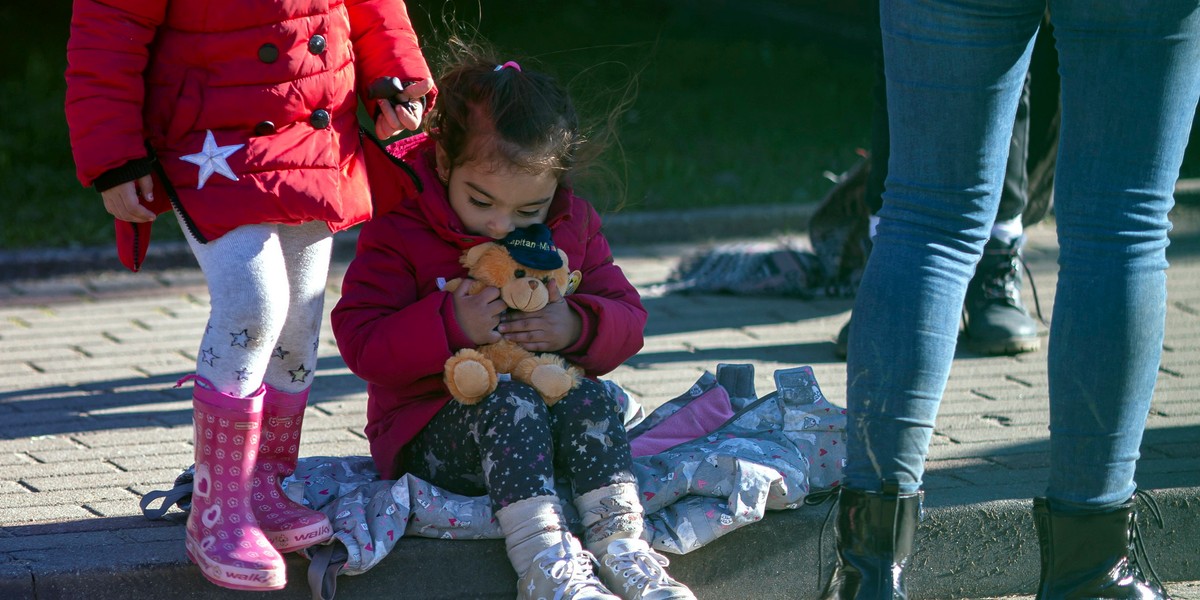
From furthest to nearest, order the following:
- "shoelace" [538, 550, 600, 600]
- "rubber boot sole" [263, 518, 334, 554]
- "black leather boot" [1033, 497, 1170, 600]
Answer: "rubber boot sole" [263, 518, 334, 554] < "shoelace" [538, 550, 600, 600] < "black leather boot" [1033, 497, 1170, 600]

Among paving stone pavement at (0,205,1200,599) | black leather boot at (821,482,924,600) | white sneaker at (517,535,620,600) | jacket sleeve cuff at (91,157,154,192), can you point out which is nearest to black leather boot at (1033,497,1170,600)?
black leather boot at (821,482,924,600)

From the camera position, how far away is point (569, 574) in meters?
2.51

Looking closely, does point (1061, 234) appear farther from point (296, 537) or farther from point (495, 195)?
point (296, 537)

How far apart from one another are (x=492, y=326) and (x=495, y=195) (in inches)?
10.4

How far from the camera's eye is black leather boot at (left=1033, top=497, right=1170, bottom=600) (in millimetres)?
2379

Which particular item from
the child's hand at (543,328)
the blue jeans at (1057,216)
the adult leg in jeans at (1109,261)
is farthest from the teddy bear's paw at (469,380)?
the adult leg in jeans at (1109,261)

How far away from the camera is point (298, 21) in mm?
2559

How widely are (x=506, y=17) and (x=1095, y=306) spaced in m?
8.97

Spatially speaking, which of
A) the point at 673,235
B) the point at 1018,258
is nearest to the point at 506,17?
the point at 673,235

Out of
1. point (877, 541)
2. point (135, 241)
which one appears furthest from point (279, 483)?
point (877, 541)

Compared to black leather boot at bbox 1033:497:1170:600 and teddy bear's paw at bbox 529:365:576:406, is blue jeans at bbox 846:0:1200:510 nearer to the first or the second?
black leather boot at bbox 1033:497:1170:600

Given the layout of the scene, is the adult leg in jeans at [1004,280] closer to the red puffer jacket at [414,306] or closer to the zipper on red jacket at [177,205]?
the red puffer jacket at [414,306]

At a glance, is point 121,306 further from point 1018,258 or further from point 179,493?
point 1018,258

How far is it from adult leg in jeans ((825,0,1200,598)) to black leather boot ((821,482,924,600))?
16 mm
